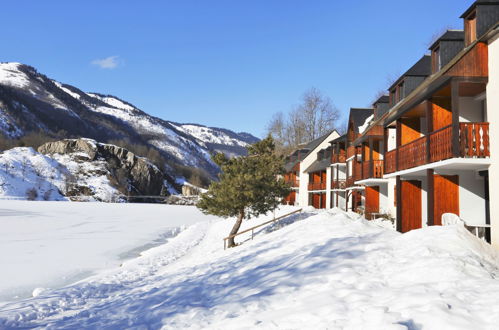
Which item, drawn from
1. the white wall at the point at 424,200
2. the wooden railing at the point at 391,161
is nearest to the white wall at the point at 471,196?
the white wall at the point at 424,200

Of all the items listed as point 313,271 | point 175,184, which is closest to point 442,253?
point 313,271

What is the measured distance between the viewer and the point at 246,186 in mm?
19547

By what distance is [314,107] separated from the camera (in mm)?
54531

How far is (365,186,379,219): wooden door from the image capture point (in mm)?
23922

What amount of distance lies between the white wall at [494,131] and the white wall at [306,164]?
1229 inches

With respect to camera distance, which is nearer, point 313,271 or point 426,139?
point 313,271

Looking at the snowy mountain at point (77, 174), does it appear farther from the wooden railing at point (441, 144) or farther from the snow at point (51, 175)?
the wooden railing at point (441, 144)

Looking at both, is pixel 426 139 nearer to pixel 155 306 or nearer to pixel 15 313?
pixel 155 306

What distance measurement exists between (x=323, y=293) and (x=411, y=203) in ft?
36.9

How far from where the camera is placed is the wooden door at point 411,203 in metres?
15.9

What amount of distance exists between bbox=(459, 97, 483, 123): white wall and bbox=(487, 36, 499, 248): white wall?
5.88 ft

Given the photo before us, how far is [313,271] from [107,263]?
14.3m

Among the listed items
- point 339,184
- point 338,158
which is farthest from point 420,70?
point 339,184

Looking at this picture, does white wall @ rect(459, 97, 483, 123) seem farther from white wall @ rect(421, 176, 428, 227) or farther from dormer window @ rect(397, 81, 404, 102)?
dormer window @ rect(397, 81, 404, 102)
